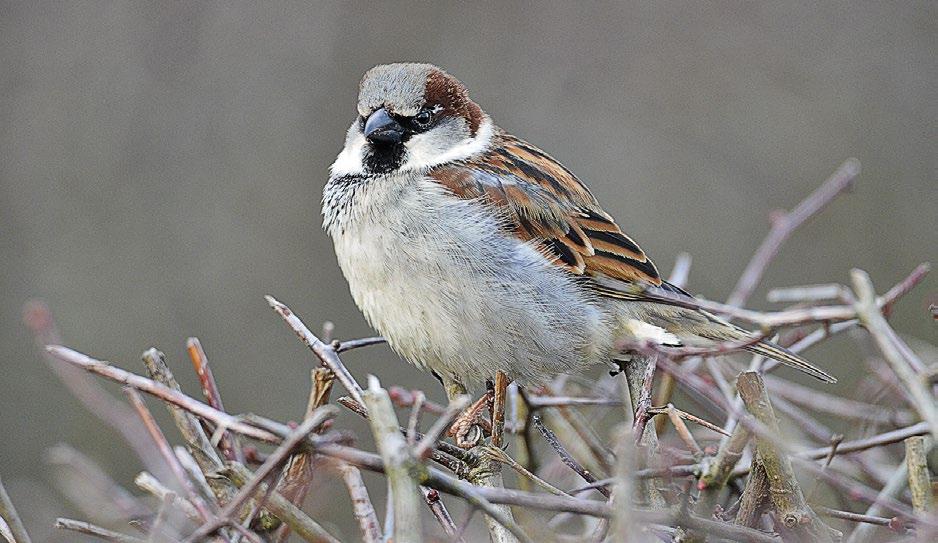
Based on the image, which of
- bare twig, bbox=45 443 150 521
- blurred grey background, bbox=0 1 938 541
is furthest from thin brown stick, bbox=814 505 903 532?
blurred grey background, bbox=0 1 938 541

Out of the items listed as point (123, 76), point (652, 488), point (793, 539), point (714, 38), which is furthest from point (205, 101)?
point (793, 539)

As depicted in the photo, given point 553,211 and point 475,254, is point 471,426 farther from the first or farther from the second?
point 553,211

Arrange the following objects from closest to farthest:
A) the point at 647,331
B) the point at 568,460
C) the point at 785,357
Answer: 1. the point at 568,460
2. the point at 785,357
3. the point at 647,331

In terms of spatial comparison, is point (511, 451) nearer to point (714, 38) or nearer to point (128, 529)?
point (128, 529)

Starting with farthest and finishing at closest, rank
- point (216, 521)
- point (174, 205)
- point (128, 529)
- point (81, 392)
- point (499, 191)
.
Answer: point (174, 205) < point (499, 191) < point (81, 392) < point (128, 529) < point (216, 521)

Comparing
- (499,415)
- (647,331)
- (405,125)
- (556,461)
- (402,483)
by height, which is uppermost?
(405,125)

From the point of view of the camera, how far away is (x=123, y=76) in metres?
4.99

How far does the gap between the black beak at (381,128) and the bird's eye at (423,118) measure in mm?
61

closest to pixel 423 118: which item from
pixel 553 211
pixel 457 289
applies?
pixel 553 211

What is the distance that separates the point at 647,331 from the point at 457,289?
0.48 meters

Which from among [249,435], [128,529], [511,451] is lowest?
[511,451]

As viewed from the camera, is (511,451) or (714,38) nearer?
(511,451)

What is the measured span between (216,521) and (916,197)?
3996 millimetres

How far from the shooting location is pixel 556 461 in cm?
226
